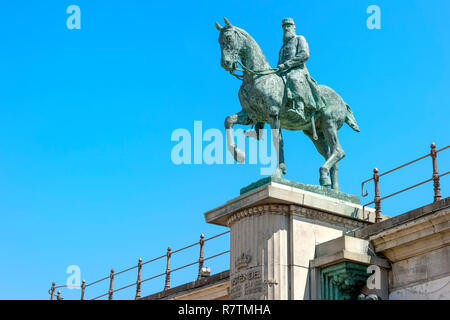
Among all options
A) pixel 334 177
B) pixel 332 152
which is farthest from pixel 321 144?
pixel 334 177

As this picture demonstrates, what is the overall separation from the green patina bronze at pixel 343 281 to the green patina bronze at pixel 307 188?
172 centimetres

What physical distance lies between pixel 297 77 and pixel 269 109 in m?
0.98

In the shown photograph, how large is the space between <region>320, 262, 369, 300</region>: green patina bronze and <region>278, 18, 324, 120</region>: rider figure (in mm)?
3675

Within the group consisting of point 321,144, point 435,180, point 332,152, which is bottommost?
point 435,180

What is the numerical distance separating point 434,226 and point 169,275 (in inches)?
398

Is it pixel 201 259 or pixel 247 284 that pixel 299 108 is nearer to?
pixel 247 284

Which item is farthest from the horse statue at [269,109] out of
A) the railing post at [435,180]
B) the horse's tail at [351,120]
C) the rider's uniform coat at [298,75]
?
the railing post at [435,180]

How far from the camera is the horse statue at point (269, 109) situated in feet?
59.1

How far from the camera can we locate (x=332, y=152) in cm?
1859

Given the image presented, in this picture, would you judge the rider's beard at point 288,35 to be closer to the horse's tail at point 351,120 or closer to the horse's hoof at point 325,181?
the horse's tail at point 351,120
